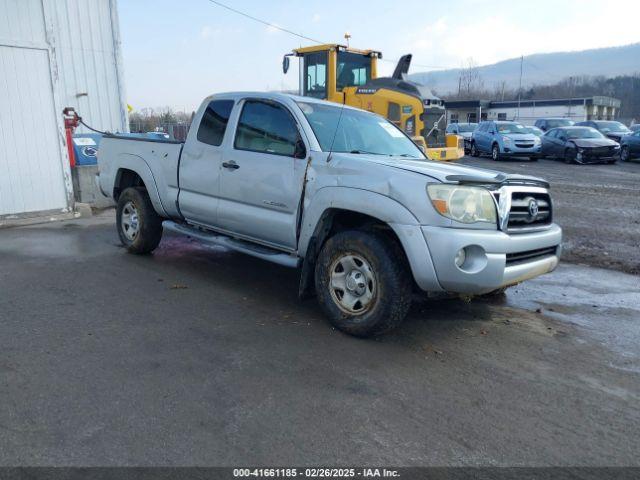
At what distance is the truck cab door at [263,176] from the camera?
4.82 meters

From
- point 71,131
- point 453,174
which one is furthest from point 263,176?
point 71,131

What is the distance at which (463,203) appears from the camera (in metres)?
3.92

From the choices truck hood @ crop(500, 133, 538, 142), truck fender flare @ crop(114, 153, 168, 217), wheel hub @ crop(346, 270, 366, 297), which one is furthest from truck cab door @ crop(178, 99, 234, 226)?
truck hood @ crop(500, 133, 538, 142)

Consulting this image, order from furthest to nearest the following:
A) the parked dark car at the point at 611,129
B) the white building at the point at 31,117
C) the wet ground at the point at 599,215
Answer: the parked dark car at the point at 611,129 → the white building at the point at 31,117 → the wet ground at the point at 599,215

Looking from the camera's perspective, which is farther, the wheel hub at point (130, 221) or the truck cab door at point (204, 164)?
the wheel hub at point (130, 221)

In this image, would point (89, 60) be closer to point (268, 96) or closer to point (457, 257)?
point (268, 96)

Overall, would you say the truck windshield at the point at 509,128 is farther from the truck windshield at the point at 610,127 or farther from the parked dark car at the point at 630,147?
the truck windshield at the point at 610,127

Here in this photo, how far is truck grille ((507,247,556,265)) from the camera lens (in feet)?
13.4

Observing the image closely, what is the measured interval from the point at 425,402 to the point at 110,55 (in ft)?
36.6

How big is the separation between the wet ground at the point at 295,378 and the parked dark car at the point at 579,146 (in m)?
17.1

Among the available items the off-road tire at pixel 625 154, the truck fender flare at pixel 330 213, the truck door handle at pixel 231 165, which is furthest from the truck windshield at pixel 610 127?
the truck fender flare at pixel 330 213

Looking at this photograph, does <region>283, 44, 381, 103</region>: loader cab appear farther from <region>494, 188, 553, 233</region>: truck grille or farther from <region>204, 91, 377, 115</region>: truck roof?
<region>494, 188, 553, 233</region>: truck grille

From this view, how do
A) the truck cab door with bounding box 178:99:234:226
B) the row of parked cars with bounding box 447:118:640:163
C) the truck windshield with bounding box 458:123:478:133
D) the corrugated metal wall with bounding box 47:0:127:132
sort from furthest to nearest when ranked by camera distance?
the truck windshield with bounding box 458:123:478:133, the row of parked cars with bounding box 447:118:640:163, the corrugated metal wall with bounding box 47:0:127:132, the truck cab door with bounding box 178:99:234:226

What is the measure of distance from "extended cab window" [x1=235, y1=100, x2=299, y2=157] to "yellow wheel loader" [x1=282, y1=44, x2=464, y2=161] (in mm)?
8822
